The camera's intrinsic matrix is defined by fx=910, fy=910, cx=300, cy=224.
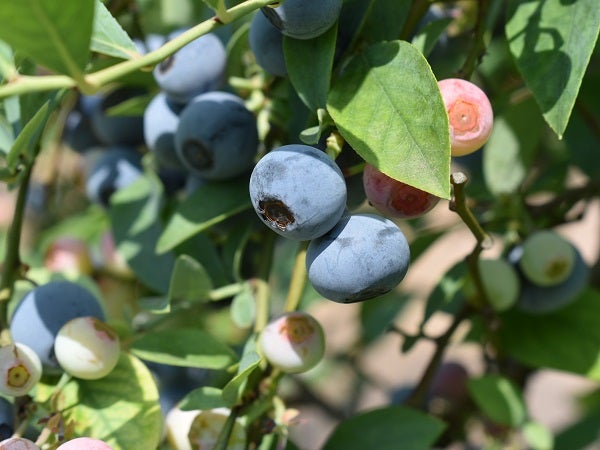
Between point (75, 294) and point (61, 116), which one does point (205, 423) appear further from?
point (61, 116)

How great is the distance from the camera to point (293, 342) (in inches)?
Answer: 29.4

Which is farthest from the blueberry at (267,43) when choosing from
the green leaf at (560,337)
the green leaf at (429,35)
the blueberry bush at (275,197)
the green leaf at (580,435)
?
the green leaf at (580,435)

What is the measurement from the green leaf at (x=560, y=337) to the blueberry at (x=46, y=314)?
0.53 m

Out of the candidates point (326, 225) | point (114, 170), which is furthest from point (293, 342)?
point (114, 170)

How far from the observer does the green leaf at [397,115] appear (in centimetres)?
60

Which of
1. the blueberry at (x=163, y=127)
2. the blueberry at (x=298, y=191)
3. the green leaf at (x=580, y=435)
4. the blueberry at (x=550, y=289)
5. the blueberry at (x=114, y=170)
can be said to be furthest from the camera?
the green leaf at (x=580, y=435)

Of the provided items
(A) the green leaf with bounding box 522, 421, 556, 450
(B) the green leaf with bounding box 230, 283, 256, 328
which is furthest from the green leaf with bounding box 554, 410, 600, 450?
(B) the green leaf with bounding box 230, 283, 256, 328

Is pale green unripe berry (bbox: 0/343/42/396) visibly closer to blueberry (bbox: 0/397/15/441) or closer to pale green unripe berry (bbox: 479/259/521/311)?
blueberry (bbox: 0/397/15/441)

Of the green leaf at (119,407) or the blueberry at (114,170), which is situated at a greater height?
the green leaf at (119,407)

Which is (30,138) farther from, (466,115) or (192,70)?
(466,115)

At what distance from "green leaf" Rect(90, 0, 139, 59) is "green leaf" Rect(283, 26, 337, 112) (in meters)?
0.13

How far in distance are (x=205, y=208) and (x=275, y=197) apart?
0.27 meters

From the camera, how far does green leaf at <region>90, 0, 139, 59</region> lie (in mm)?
622

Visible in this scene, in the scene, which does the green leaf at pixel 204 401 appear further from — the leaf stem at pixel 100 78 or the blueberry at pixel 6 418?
the leaf stem at pixel 100 78
